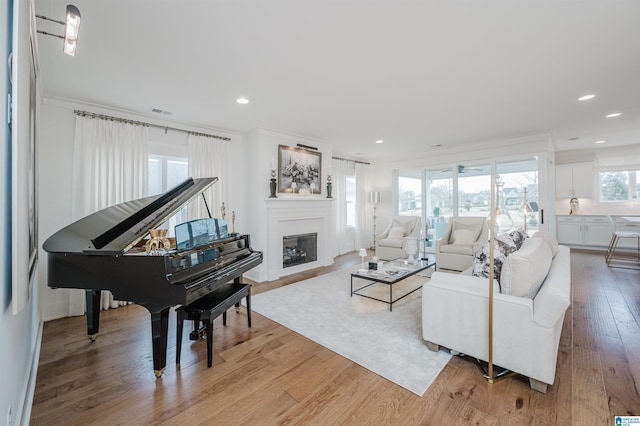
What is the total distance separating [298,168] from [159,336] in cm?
375

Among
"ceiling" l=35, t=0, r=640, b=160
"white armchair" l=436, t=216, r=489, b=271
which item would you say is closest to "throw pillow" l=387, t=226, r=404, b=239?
"white armchair" l=436, t=216, r=489, b=271

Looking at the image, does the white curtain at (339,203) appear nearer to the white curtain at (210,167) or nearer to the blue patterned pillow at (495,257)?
the white curtain at (210,167)

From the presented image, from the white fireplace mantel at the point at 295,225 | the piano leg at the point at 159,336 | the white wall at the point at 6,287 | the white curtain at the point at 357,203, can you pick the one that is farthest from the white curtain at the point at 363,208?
the white wall at the point at 6,287

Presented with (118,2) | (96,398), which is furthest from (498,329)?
(118,2)

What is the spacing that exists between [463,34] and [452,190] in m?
4.92

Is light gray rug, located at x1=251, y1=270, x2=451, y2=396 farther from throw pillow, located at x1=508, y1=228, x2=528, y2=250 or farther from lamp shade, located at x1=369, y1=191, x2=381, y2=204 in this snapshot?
lamp shade, located at x1=369, y1=191, x2=381, y2=204

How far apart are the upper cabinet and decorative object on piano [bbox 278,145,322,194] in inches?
270

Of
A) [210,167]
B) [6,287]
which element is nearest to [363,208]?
[210,167]

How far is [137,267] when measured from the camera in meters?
1.93

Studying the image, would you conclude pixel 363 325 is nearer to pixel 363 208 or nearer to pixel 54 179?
pixel 54 179

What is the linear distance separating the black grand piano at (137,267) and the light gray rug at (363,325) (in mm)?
1087

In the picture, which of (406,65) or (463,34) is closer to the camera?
(463,34)

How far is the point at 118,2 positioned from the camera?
1.73 meters

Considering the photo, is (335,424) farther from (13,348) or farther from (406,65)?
(406,65)
